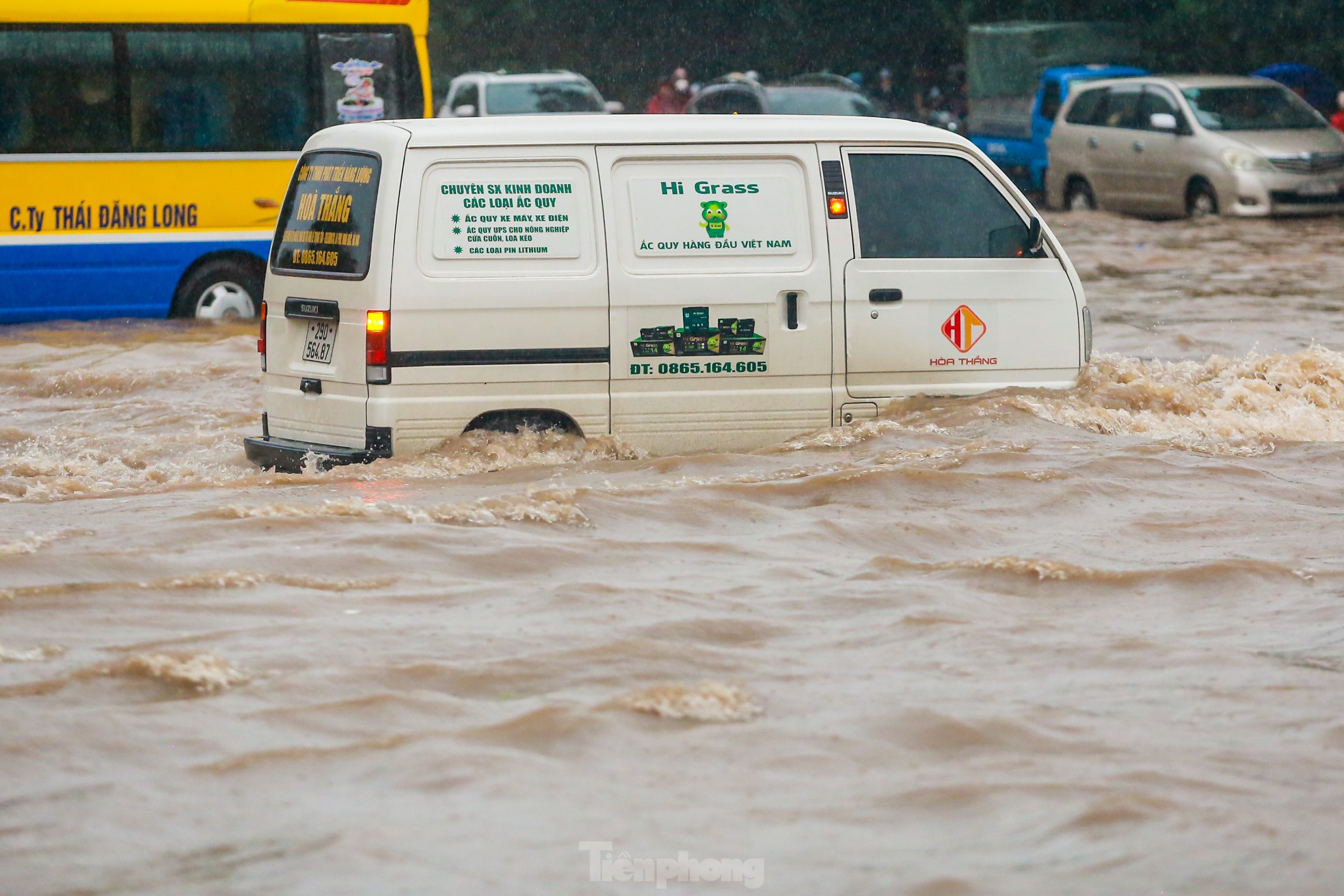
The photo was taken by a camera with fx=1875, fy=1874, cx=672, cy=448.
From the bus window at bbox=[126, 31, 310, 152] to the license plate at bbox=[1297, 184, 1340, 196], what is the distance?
417 inches

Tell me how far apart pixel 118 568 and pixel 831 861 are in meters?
3.27

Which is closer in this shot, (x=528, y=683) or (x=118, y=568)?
(x=528, y=683)

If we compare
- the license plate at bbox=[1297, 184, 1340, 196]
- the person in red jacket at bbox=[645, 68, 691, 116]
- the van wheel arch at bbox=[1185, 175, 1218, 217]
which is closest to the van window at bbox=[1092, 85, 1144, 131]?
the van wheel arch at bbox=[1185, 175, 1218, 217]

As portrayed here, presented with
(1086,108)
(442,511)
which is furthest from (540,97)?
(442,511)

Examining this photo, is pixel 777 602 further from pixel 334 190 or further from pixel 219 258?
pixel 219 258

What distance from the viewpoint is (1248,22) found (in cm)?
2975

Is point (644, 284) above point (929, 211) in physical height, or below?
below

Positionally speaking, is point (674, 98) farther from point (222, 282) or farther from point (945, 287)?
point (945, 287)

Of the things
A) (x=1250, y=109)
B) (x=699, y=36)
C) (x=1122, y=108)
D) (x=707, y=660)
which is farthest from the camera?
(x=699, y=36)

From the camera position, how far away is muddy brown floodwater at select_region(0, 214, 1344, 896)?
416cm

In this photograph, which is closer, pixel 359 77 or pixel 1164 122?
pixel 359 77

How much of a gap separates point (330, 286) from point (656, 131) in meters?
1.49

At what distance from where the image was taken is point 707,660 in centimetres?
546

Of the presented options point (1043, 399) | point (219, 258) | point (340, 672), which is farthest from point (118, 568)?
point (219, 258)
